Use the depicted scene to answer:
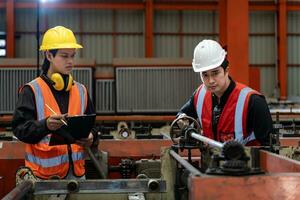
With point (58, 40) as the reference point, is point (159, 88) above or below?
below

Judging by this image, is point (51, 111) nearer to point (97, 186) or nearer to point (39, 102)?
point (39, 102)

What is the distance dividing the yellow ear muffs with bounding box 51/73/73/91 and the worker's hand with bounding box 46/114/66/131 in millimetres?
255

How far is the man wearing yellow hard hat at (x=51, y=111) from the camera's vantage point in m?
2.56

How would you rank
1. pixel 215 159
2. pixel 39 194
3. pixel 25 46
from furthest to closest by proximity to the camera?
pixel 25 46 < pixel 39 194 < pixel 215 159

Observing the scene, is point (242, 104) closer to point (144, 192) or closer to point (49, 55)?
point (144, 192)

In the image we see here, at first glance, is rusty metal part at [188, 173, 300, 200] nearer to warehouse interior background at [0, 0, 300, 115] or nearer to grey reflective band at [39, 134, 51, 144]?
grey reflective band at [39, 134, 51, 144]

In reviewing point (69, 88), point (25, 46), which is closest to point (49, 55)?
point (69, 88)

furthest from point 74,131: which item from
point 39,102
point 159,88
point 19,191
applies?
point 159,88

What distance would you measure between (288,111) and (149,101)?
2390 mm

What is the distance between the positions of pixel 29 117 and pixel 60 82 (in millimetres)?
247

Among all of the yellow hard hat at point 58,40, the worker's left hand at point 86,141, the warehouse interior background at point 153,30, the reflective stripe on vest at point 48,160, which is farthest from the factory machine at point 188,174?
the warehouse interior background at point 153,30

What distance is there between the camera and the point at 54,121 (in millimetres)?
2447

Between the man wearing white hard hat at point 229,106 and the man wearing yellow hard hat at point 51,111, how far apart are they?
2.04 feet

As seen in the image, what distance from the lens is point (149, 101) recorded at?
309 inches
